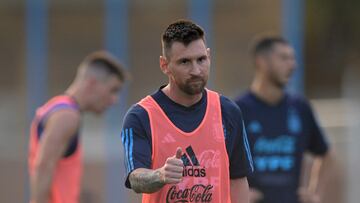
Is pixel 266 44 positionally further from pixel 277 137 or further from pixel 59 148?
pixel 59 148

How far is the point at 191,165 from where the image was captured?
15.3 ft

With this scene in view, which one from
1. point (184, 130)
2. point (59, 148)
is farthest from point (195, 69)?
point (59, 148)

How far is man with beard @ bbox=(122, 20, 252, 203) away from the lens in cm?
462

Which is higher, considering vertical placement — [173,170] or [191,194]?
[173,170]

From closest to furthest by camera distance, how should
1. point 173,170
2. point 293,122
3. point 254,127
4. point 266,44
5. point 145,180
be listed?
point 173,170 < point 145,180 < point 254,127 < point 293,122 < point 266,44

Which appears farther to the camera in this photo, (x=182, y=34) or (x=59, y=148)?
(x=59, y=148)

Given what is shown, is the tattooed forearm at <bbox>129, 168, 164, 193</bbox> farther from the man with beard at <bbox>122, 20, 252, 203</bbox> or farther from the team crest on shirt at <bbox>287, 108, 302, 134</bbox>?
the team crest on shirt at <bbox>287, 108, 302, 134</bbox>

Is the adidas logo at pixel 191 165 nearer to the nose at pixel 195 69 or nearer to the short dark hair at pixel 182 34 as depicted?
the nose at pixel 195 69

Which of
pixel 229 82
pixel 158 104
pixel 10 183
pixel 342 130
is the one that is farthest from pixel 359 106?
pixel 158 104

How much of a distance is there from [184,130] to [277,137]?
275 centimetres

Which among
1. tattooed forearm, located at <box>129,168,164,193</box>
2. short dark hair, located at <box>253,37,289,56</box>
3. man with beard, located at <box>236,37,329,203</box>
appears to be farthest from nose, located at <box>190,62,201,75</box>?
short dark hair, located at <box>253,37,289,56</box>

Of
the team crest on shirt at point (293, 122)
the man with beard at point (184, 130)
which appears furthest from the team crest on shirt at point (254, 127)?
the man with beard at point (184, 130)

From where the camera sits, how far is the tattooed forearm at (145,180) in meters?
4.35

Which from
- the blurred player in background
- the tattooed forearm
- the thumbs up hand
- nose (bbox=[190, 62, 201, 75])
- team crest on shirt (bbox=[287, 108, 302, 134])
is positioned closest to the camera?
the thumbs up hand
